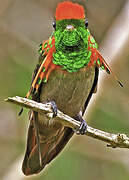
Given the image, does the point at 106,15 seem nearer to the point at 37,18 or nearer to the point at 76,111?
the point at 37,18

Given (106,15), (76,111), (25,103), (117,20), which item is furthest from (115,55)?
(25,103)

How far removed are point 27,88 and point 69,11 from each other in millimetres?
2330

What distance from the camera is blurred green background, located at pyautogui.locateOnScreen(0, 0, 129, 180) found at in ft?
20.9

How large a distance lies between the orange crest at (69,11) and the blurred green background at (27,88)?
→ 78.4 inches

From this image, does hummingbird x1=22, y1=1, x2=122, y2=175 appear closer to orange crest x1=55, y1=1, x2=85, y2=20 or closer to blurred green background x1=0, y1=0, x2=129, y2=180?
orange crest x1=55, y1=1, x2=85, y2=20

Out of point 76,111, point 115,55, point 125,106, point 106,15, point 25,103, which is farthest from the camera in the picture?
point 106,15

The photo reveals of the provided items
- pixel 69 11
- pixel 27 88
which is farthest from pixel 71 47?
pixel 27 88

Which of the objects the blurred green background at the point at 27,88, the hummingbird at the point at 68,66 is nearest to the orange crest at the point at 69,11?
the hummingbird at the point at 68,66

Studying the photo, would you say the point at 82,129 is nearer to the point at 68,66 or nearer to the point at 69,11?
the point at 68,66

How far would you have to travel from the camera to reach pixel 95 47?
434cm

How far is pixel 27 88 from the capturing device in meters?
6.30

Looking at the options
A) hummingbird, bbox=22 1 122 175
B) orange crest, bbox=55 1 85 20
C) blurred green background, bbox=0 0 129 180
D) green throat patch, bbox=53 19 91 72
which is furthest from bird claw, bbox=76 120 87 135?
blurred green background, bbox=0 0 129 180

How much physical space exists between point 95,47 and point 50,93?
51 cm

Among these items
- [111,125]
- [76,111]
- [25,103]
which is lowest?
[111,125]
